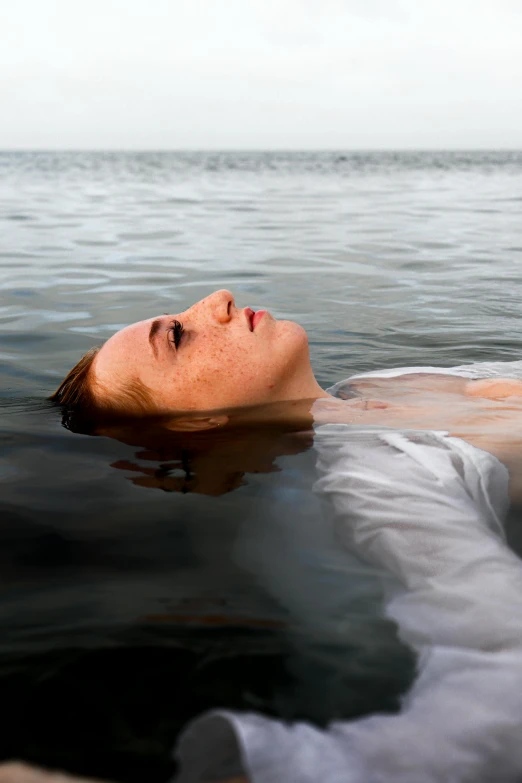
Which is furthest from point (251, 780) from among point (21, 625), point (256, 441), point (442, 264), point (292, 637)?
point (442, 264)

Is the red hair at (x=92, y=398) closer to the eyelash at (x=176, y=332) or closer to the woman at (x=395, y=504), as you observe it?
the woman at (x=395, y=504)

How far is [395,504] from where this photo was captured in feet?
8.73

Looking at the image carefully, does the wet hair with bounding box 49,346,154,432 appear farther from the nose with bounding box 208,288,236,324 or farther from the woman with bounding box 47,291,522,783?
the nose with bounding box 208,288,236,324

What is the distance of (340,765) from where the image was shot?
62.4 inches

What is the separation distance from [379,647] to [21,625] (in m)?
1.00

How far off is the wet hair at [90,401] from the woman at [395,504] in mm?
11

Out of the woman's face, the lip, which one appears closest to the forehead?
the woman's face

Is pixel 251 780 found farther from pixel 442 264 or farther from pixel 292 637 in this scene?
pixel 442 264

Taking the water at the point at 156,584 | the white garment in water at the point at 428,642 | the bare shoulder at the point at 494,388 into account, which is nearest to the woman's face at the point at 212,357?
the water at the point at 156,584

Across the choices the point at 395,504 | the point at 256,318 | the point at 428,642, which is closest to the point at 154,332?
the point at 256,318

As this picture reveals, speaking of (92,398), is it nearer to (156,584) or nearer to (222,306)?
(222,306)

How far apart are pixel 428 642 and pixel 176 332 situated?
2120mm

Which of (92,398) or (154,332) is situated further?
(92,398)

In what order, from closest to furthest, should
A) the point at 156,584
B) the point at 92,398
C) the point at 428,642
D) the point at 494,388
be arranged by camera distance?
the point at 428,642
the point at 156,584
the point at 92,398
the point at 494,388
